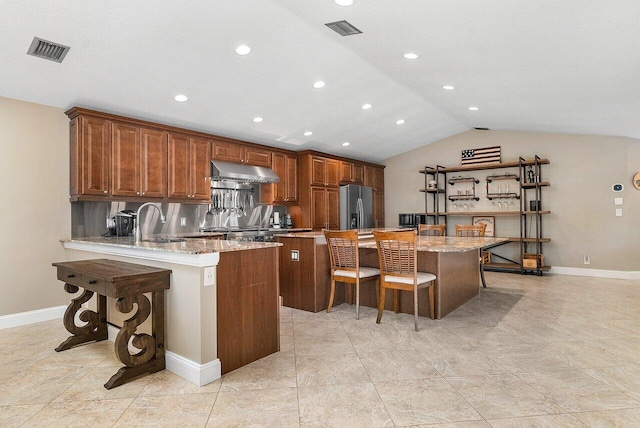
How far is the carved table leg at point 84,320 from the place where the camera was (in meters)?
3.13

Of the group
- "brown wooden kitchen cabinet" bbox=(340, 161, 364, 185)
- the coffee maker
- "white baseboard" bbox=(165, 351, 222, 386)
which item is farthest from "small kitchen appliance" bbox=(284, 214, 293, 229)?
"white baseboard" bbox=(165, 351, 222, 386)

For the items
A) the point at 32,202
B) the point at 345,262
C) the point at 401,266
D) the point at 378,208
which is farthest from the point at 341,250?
the point at 378,208

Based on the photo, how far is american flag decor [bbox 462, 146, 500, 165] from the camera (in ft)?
24.0

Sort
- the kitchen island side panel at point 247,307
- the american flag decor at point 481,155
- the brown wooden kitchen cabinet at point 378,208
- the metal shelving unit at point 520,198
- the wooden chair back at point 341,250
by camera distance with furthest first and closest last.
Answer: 1. the brown wooden kitchen cabinet at point 378,208
2. the american flag decor at point 481,155
3. the metal shelving unit at point 520,198
4. the wooden chair back at point 341,250
5. the kitchen island side panel at point 247,307

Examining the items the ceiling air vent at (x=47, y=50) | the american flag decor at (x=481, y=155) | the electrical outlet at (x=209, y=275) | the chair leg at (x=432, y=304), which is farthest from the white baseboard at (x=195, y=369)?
the american flag decor at (x=481, y=155)

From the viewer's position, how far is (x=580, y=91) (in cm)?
426

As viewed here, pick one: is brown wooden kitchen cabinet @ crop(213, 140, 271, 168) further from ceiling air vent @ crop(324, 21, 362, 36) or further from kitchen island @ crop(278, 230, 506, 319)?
ceiling air vent @ crop(324, 21, 362, 36)

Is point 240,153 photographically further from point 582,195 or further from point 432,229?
point 582,195

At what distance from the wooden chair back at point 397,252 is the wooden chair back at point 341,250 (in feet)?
0.95

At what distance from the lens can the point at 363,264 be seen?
4.47 m

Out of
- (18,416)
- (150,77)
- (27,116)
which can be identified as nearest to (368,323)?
(18,416)

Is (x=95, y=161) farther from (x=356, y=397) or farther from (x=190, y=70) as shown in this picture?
(x=356, y=397)

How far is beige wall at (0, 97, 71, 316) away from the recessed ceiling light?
2.25 meters

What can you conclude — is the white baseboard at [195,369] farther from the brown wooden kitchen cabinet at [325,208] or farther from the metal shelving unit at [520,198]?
the metal shelving unit at [520,198]
